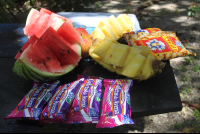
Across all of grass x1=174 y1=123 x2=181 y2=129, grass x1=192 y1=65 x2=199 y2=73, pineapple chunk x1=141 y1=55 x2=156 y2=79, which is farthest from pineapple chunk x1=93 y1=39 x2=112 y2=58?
grass x1=192 y1=65 x2=199 y2=73

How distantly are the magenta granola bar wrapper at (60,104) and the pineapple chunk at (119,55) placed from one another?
348 mm

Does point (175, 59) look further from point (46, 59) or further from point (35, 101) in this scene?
point (35, 101)

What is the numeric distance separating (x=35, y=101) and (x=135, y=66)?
78 centimetres

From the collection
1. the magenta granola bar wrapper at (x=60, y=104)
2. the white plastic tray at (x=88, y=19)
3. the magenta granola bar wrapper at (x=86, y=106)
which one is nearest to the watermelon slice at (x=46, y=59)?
the magenta granola bar wrapper at (x=60, y=104)

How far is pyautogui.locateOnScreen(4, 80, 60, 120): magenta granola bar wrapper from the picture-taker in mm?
1021

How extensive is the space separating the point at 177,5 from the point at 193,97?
2800 millimetres

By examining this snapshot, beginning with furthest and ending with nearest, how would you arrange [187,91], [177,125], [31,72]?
[187,91] → [177,125] → [31,72]

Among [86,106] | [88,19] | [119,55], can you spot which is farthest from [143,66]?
[88,19]

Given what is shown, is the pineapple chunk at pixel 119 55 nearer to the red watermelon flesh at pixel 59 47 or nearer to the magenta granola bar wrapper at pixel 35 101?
the red watermelon flesh at pixel 59 47

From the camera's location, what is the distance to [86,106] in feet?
3.51

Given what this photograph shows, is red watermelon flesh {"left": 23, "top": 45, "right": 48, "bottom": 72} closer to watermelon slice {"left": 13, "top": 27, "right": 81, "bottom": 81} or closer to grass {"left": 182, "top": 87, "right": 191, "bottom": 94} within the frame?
watermelon slice {"left": 13, "top": 27, "right": 81, "bottom": 81}

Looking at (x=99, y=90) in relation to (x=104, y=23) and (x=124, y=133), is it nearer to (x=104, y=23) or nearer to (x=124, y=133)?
(x=124, y=133)

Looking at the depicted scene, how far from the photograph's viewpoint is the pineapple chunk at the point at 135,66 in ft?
3.96

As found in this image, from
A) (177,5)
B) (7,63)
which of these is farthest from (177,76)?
(177,5)
